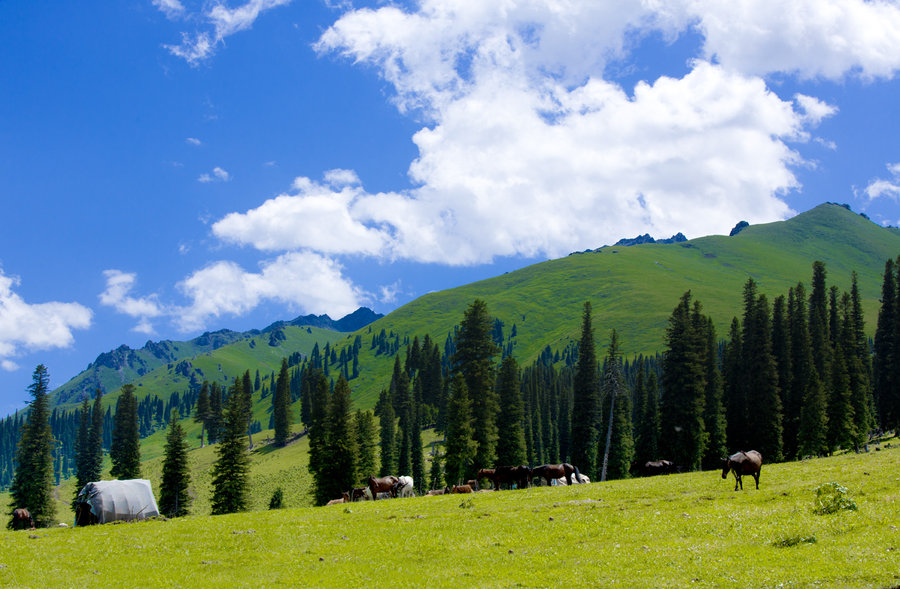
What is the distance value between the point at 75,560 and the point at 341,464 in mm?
38758

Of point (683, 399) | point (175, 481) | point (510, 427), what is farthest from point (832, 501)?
point (175, 481)

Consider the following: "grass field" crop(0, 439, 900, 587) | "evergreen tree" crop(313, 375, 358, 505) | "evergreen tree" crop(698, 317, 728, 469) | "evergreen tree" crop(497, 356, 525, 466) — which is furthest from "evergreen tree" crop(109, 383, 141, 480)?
"evergreen tree" crop(698, 317, 728, 469)

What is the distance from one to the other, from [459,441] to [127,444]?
6851 cm

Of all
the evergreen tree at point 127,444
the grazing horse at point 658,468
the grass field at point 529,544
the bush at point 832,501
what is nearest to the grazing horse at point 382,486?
the grass field at point 529,544

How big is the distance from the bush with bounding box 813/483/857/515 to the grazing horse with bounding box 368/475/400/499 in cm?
3163

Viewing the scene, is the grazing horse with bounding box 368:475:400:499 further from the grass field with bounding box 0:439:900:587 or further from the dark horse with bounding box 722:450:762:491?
the dark horse with bounding box 722:450:762:491

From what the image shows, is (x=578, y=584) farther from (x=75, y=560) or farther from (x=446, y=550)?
(x=75, y=560)

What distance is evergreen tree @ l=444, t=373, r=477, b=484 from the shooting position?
182ft

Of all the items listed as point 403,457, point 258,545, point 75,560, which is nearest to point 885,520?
point 258,545

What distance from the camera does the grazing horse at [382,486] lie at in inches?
1891

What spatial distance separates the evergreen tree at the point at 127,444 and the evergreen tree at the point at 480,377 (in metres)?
59.8

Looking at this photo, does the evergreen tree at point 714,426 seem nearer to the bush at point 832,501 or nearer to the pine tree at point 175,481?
the bush at point 832,501

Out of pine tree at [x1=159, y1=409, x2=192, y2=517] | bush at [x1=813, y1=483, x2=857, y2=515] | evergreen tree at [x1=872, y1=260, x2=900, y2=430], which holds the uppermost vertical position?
evergreen tree at [x1=872, y1=260, x2=900, y2=430]

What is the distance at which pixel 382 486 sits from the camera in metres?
48.6
